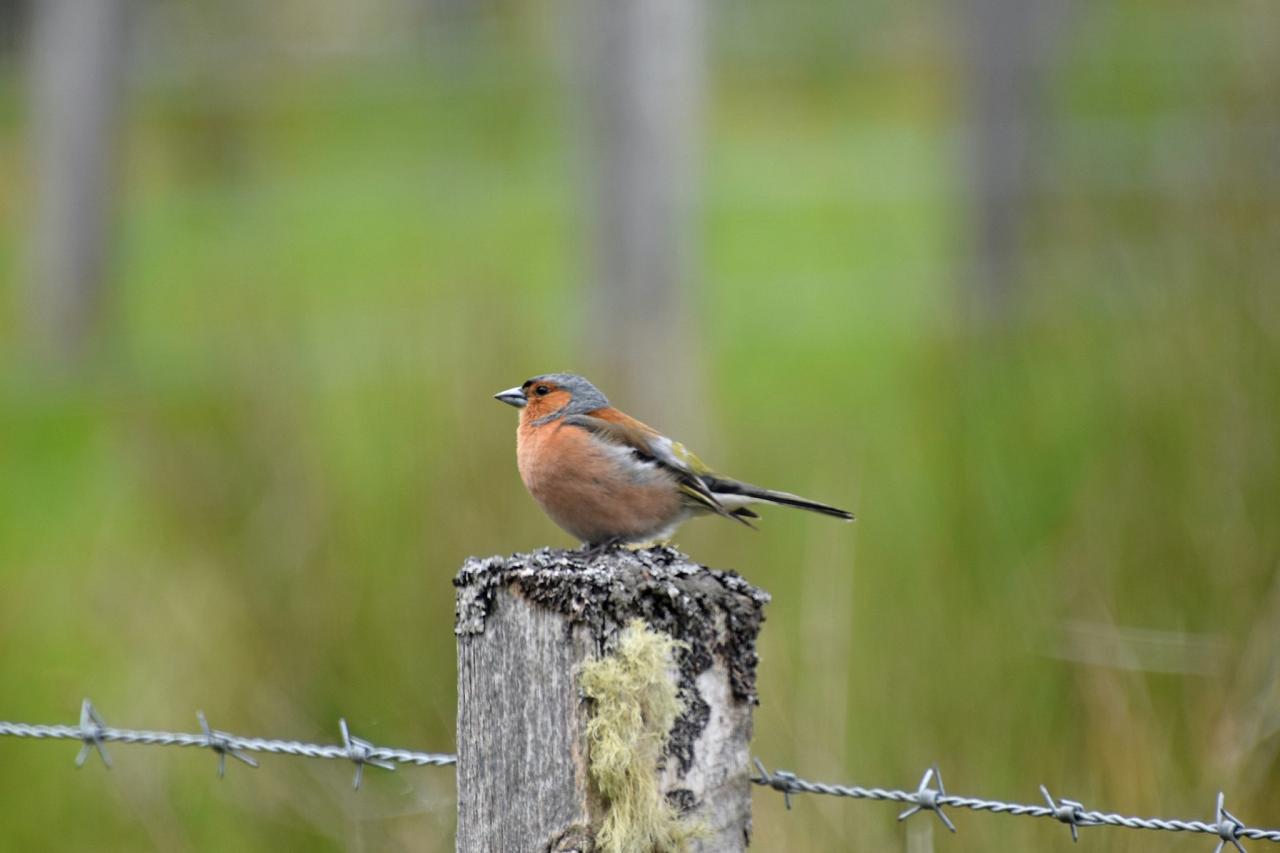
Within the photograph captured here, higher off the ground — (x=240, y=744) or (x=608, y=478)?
(x=608, y=478)

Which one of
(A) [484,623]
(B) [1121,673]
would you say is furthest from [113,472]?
(A) [484,623]

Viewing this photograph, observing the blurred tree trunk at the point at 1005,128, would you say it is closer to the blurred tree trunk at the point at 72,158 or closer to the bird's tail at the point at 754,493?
the blurred tree trunk at the point at 72,158

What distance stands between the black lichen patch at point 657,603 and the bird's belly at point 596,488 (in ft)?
3.66

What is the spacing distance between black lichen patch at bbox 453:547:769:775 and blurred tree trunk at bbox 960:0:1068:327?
31.6 ft

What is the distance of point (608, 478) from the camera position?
12.9 feet

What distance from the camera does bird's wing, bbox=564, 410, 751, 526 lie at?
13.3 ft

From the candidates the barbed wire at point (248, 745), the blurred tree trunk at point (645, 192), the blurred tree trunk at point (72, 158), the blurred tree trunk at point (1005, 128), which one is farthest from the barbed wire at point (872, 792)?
the blurred tree trunk at point (72, 158)

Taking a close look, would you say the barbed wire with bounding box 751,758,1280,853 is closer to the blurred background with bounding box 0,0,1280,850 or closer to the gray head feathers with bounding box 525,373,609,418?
the blurred background with bounding box 0,0,1280,850

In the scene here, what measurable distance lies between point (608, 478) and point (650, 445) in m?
0.19

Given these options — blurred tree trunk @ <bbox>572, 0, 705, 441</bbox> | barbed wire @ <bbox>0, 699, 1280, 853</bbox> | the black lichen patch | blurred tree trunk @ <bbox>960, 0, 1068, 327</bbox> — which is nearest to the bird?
barbed wire @ <bbox>0, 699, 1280, 853</bbox>

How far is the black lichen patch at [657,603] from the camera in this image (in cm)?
264

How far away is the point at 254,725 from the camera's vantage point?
17.8 feet

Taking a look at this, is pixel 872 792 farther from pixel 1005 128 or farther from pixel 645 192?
pixel 1005 128

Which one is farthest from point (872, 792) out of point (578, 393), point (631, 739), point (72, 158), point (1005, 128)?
point (72, 158)
